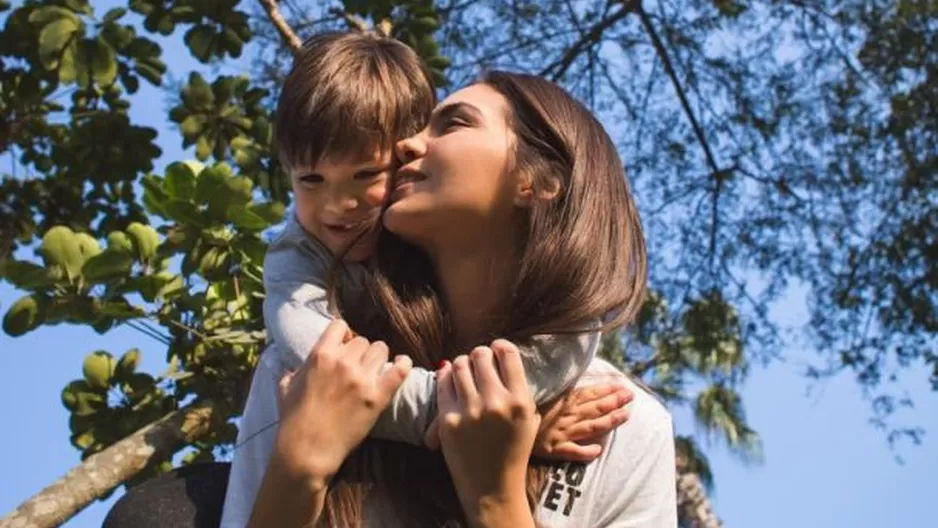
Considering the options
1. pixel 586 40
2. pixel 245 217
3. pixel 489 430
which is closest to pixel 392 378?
pixel 489 430

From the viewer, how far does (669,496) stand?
1.65 m

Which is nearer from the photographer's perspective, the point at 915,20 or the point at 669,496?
the point at 669,496

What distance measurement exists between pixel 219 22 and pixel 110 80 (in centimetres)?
30

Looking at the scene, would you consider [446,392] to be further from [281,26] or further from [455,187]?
[281,26]

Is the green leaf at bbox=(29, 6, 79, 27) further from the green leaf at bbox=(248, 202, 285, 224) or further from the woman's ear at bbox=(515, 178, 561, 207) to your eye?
the woman's ear at bbox=(515, 178, 561, 207)

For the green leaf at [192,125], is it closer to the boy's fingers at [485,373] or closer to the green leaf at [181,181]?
the green leaf at [181,181]

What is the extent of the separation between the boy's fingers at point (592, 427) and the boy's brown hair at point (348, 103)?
353 millimetres

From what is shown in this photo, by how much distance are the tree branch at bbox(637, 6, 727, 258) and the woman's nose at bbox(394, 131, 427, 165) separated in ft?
15.0

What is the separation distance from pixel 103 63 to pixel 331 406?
2.40 m

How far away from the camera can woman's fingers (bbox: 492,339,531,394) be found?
4.86 ft

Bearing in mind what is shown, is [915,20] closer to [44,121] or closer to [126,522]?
[44,121]

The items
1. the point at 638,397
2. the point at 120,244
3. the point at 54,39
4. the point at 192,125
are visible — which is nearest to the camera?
the point at 638,397

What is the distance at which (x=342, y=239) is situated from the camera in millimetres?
1704

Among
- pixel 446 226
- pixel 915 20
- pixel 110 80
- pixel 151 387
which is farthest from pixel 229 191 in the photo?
pixel 915 20
